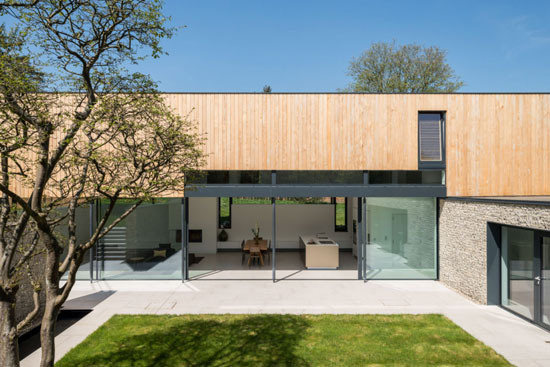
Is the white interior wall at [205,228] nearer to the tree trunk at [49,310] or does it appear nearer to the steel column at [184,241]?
the steel column at [184,241]

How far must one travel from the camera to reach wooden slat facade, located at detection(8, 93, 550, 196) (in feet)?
31.6

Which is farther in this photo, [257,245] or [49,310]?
[257,245]

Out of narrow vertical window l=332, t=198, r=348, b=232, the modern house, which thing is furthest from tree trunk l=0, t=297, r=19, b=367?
narrow vertical window l=332, t=198, r=348, b=232

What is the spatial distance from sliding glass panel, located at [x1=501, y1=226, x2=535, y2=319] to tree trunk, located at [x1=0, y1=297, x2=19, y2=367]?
9.06 m

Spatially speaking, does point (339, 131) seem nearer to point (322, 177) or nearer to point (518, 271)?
point (322, 177)

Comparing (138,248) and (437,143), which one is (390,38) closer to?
(437,143)

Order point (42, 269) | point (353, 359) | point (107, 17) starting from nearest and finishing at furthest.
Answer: point (107, 17) → point (353, 359) → point (42, 269)

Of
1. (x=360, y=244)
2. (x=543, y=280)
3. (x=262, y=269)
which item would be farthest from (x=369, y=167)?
(x=262, y=269)

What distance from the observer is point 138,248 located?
1006 centimetres

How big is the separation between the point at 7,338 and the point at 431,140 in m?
10.5

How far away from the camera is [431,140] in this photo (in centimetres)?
980

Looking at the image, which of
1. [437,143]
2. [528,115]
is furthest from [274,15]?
[528,115]

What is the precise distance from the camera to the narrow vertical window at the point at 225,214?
14711 millimetres

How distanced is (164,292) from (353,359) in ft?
18.4
